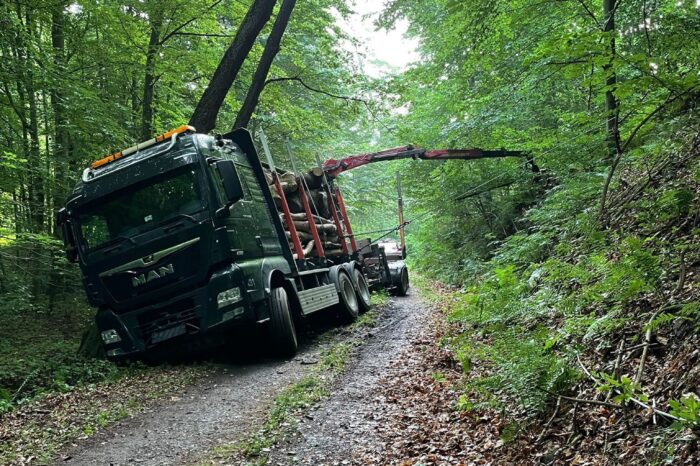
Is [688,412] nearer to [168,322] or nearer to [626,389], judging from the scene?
[626,389]

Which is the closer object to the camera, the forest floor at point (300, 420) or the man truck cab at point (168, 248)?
the forest floor at point (300, 420)

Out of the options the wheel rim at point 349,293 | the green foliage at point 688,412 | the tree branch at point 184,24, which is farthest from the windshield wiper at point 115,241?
the green foliage at point 688,412

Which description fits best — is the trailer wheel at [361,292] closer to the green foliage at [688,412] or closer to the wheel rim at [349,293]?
the wheel rim at [349,293]

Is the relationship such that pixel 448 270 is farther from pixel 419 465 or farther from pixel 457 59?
pixel 419 465

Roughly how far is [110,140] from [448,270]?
11210 millimetres

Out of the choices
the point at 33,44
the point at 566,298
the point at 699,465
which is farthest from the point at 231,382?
the point at 33,44

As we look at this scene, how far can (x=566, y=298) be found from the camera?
15.6ft

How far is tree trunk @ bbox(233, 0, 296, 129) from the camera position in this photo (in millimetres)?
10375

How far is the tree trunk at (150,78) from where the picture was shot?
35.2ft

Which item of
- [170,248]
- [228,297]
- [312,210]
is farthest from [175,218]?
[312,210]

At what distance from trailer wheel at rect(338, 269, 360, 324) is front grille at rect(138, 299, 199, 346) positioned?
3782 millimetres

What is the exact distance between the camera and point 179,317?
6969mm

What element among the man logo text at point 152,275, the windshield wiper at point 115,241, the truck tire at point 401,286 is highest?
the windshield wiper at point 115,241

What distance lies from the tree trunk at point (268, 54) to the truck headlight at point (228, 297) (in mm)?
5162
